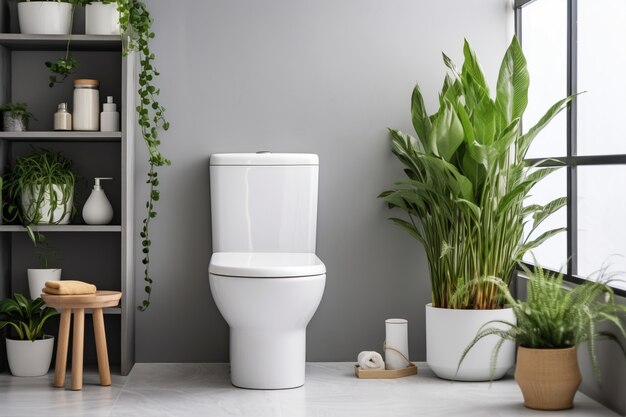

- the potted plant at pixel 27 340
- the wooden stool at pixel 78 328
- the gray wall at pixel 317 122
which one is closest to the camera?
the wooden stool at pixel 78 328

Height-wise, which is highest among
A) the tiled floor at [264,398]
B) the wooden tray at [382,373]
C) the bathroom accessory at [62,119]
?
the bathroom accessory at [62,119]

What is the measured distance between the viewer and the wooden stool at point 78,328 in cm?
310

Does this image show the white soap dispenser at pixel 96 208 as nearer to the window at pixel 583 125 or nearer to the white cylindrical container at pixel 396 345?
the white cylindrical container at pixel 396 345

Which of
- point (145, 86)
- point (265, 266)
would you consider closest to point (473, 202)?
point (265, 266)

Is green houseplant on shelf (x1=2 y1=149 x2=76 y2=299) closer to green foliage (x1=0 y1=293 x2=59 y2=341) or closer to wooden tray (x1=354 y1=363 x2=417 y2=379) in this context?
green foliage (x1=0 y1=293 x2=59 y2=341)

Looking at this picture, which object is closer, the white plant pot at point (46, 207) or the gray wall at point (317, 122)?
the white plant pot at point (46, 207)

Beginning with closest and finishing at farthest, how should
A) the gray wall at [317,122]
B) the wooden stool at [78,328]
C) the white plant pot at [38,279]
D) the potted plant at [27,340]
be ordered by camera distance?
the wooden stool at [78,328] → the potted plant at [27,340] → the white plant pot at [38,279] → the gray wall at [317,122]

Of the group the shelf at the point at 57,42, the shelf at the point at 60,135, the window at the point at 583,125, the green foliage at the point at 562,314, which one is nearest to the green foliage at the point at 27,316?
the shelf at the point at 60,135

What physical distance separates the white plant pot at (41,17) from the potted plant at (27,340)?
3.66ft

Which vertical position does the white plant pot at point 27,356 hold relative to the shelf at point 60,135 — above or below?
below

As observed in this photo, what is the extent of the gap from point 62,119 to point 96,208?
402 mm

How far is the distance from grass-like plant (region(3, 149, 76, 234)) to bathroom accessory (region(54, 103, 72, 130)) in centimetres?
14

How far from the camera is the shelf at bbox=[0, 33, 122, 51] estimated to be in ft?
11.0

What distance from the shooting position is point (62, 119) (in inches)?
134
